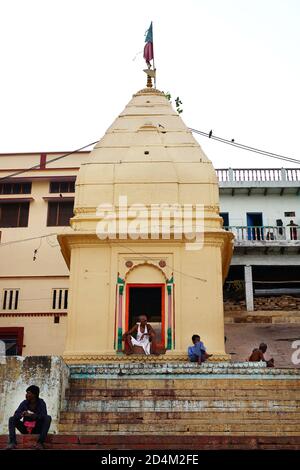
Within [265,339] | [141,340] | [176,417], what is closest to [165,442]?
[176,417]

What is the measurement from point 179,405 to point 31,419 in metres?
2.85

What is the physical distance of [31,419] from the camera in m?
10.9

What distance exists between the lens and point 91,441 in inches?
418

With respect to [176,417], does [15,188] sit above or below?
above

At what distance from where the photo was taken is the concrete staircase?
38.2 ft

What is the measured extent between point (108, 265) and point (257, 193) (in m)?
14.9

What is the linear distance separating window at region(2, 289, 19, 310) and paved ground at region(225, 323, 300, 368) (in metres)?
8.12

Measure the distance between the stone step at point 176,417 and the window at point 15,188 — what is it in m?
16.7

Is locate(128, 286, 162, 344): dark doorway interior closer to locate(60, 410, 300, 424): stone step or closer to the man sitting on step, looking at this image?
locate(60, 410, 300, 424): stone step

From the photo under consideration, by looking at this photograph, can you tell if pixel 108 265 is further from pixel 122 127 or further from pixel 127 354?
pixel 122 127

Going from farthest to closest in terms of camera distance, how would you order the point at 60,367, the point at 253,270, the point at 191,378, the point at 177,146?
the point at 253,270 < the point at 177,146 < the point at 191,378 < the point at 60,367

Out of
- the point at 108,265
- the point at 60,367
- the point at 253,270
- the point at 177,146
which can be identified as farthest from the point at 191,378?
the point at 253,270

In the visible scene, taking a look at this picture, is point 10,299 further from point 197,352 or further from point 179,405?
point 179,405

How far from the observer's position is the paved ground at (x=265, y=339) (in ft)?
76.9
